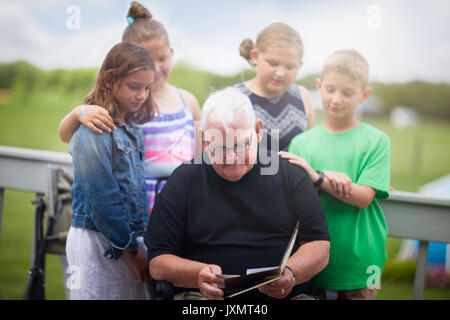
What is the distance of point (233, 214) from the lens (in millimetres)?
2033

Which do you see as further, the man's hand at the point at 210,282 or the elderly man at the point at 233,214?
the elderly man at the point at 233,214

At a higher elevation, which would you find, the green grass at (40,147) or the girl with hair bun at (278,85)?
the girl with hair bun at (278,85)

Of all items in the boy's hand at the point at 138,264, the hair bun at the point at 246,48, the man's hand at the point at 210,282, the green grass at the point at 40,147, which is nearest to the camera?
the man's hand at the point at 210,282

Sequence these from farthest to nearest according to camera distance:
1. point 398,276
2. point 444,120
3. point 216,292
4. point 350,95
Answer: point 398,276, point 444,120, point 350,95, point 216,292

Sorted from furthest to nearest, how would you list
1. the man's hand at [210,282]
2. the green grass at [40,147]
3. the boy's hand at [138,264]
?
the green grass at [40,147] → the boy's hand at [138,264] → the man's hand at [210,282]

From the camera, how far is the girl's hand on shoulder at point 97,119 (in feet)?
6.77

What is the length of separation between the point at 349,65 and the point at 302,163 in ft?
1.83

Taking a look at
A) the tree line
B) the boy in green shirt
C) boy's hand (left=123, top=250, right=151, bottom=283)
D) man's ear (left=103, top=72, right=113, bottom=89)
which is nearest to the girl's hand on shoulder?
man's ear (left=103, top=72, right=113, bottom=89)

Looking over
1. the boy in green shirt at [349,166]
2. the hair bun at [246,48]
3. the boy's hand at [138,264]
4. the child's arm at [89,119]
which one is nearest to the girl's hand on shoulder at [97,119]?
the child's arm at [89,119]

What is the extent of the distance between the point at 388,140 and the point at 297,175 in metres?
0.54

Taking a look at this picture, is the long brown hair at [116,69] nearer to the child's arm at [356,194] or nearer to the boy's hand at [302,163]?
the boy's hand at [302,163]
